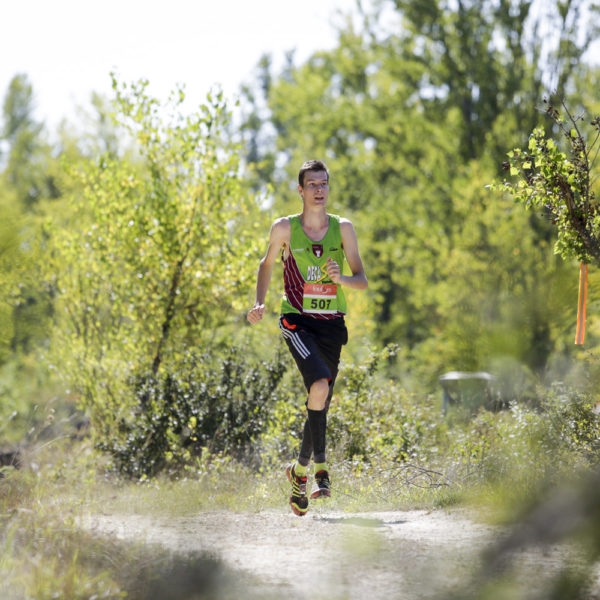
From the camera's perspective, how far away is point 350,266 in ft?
17.5

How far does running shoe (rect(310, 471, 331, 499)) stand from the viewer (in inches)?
206

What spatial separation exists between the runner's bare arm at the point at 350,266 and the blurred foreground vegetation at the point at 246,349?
89cm

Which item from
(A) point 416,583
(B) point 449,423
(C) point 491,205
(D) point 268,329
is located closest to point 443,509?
(A) point 416,583

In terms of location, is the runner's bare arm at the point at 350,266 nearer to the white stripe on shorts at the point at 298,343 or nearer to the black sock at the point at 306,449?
the white stripe on shorts at the point at 298,343

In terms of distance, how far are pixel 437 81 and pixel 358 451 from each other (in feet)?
50.7

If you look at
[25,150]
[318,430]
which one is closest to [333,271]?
[318,430]

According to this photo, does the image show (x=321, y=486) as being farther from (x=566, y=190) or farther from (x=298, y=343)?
(x=566, y=190)

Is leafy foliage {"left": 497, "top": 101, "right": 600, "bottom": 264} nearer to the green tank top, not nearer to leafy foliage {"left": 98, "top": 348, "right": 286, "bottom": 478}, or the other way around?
the green tank top

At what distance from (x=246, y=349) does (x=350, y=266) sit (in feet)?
14.2

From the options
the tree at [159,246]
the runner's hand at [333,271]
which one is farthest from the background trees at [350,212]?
the runner's hand at [333,271]

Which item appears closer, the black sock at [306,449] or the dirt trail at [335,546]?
the dirt trail at [335,546]

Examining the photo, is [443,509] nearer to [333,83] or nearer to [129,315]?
[129,315]

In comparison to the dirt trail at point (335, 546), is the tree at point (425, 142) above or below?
above

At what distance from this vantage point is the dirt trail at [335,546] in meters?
3.44
